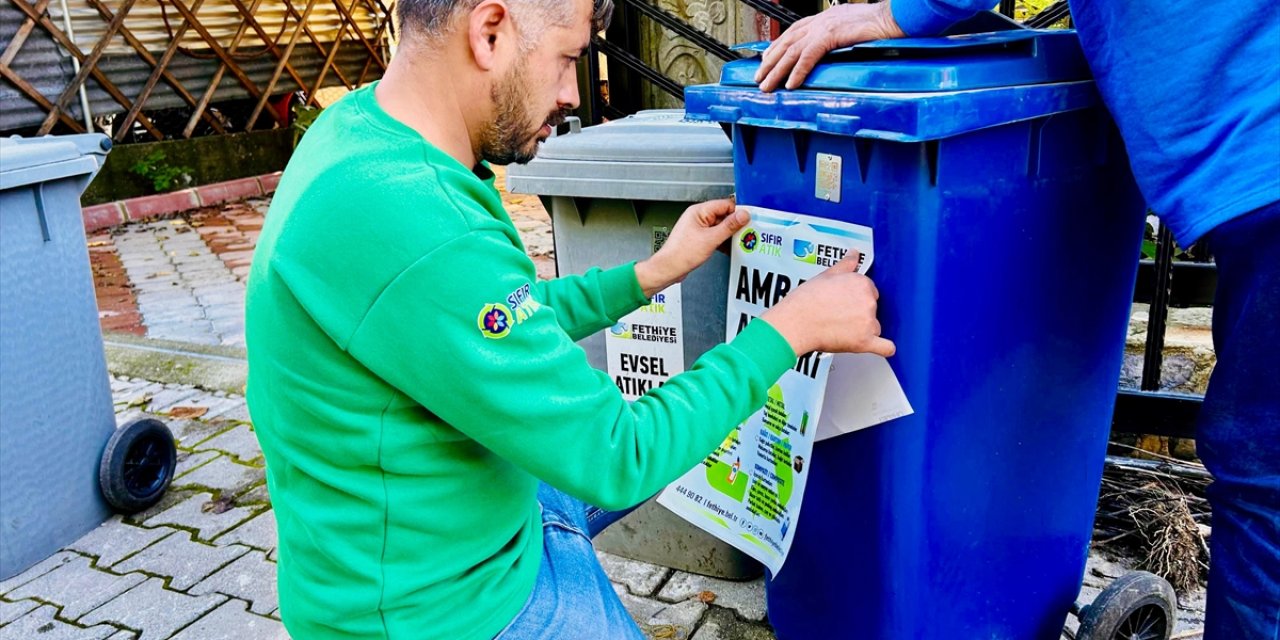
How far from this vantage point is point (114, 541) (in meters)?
3.16

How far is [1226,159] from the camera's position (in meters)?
1.45

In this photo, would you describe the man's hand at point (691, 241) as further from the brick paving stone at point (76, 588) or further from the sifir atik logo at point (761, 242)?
the brick paving stone at point (76, 588)

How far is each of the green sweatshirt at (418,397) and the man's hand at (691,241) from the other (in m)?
0.43

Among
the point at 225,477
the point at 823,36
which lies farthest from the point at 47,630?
the point at 823,36

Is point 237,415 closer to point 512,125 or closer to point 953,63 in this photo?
point 512,125

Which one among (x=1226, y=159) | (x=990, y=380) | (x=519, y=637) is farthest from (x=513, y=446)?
(x=1226, y=159)

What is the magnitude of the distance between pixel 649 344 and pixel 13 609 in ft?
6.60

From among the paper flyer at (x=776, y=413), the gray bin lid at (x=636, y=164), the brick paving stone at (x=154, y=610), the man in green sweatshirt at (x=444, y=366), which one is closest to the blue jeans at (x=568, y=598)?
the man in green sweatshirt at (x=444, y=366)

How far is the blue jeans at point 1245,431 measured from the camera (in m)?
1.50

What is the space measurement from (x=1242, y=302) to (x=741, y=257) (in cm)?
85

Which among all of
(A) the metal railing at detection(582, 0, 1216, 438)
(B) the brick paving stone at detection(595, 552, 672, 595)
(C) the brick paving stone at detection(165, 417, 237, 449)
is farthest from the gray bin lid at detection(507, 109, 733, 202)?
(C) the brick paving stone at detection(165, 417, 237, 449)

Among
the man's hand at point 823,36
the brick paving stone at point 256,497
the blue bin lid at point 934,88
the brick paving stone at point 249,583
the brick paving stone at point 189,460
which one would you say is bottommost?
the brick paving stone at point 249,583

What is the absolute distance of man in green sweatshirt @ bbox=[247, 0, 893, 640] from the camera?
4.25ft

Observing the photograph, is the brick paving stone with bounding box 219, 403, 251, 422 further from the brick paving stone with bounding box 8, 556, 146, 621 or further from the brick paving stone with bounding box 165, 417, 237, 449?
the brick paving stone with bounding box 8, 556, 146, 621
